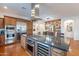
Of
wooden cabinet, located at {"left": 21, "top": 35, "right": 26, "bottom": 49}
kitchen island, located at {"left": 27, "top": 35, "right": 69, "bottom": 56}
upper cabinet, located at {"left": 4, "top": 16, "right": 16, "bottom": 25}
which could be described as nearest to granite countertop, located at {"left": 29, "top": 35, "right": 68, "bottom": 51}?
kitchen island, located at {"left": 27, "top": 35, "right": 69, "bottom": 56}

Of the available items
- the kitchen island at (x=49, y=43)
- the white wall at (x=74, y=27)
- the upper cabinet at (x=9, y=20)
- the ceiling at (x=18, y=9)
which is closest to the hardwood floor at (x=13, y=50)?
the kitchen island at (x=49, y=43)

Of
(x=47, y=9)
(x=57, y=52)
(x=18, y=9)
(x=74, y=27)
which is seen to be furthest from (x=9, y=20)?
(x=74, y=27)

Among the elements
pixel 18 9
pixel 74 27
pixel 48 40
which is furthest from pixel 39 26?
pixel 74 27

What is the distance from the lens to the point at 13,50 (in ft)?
5.16

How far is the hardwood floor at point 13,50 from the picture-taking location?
1.55 metres

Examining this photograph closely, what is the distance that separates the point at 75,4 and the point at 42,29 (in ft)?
1.98

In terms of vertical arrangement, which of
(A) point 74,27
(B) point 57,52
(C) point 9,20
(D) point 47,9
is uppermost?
(D) point 47,9

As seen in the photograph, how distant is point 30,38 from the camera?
1.65 meters

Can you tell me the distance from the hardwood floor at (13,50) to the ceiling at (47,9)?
48cm

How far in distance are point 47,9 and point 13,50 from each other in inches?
31.4

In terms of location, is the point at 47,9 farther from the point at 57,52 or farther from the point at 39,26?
the point at 57,52

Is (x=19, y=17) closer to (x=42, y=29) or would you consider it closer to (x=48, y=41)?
(x=42, y=29)

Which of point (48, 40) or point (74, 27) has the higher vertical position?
point (74, 27)

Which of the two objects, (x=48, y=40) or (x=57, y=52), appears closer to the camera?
(x=57, y=52)
